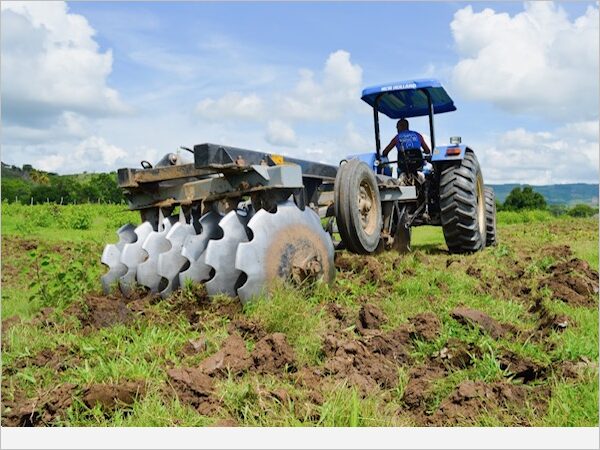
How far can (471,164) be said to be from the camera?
29.3ft

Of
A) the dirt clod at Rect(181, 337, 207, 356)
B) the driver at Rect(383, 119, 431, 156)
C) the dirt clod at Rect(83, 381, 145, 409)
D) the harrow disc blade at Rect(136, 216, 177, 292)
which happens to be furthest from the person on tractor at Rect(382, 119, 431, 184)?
the dirt clod at Rect(83, 381, 145, 409)

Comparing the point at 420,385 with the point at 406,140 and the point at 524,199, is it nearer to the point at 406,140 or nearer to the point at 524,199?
the point at 406,140

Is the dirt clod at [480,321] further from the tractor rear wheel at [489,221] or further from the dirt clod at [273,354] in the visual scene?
the tractor rear wheel at [489,221]

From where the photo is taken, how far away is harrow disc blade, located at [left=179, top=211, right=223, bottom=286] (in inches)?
201

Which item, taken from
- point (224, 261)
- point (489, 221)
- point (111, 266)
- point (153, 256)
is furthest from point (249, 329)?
point (489, 221)

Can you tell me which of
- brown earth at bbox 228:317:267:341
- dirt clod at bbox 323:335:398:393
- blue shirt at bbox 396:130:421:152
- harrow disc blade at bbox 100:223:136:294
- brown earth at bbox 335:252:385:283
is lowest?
dirt clod at bbox 323:335:398:393

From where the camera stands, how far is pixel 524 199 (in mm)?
41938

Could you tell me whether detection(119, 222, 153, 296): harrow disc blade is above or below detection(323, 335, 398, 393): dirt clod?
above

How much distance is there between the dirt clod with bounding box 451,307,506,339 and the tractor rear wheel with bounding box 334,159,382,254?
1.94 meters

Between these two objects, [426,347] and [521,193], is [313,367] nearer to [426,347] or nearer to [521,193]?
[426,347]

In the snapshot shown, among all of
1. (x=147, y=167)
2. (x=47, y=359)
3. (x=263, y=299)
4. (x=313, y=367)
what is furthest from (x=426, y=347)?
(x=147, y=167)

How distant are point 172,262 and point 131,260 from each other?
575 mm

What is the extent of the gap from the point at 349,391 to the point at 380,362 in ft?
2.00

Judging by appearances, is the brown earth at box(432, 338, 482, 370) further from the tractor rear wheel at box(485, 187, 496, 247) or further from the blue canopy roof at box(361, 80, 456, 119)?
the tractor rear wheel at box(485, 187, 496, 247)
